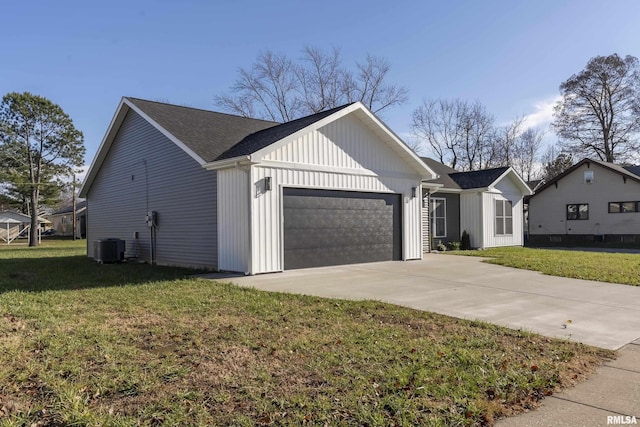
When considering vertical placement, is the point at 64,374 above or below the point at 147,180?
below

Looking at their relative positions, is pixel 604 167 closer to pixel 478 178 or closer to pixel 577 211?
pixel 577 211

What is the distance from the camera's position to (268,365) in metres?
4.14

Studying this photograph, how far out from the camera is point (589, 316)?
6270mm

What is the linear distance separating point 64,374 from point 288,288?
4.97 m

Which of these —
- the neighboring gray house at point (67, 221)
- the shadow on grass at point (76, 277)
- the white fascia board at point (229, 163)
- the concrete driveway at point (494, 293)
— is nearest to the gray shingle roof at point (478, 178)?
the concrete driveway at point (494, 293)

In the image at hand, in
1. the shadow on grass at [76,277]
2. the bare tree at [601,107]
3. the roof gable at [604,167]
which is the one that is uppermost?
the bare tree at [601,107]

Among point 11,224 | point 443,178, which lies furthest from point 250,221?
point 11,224

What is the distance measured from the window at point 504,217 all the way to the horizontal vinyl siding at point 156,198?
14178 mm

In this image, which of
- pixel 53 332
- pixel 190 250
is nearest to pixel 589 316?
pixel 53 332

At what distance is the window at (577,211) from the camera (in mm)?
25828

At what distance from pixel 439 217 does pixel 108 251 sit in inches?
511

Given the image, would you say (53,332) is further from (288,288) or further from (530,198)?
(530,198)

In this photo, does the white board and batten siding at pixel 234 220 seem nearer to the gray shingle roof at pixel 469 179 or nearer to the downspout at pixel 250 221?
the downspout at pixel 250 221

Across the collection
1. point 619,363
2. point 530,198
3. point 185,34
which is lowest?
point 619,363
